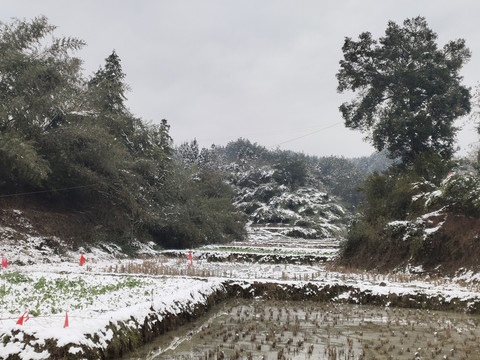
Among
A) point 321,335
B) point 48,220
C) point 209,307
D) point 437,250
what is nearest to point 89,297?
point 209,307

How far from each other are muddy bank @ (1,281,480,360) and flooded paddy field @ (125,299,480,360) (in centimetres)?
29

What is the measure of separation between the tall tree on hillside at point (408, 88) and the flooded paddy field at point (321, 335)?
16.4 meters

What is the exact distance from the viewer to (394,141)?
26984 mm

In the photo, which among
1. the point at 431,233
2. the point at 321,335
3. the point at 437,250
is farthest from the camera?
the point at 431,233

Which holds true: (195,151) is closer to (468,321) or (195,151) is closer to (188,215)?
(188,215)

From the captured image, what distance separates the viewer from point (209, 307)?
1216cm

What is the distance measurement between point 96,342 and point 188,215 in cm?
2822

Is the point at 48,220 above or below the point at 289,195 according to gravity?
below

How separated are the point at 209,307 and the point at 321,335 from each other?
14.1 feet

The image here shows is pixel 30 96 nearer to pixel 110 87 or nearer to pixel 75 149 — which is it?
pixel 75 149

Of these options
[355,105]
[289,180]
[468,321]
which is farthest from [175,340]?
[289,180]

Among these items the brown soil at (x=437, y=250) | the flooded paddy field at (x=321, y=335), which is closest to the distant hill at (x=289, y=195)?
the brown soil at (x=437, y=250)

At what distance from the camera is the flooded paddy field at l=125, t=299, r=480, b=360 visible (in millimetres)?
7273

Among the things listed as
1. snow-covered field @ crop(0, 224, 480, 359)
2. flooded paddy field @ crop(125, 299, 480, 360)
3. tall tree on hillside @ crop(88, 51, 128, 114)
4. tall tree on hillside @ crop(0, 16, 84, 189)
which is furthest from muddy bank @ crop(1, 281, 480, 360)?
tall tree on hillside @ crop(88, 51, 128, 114)
